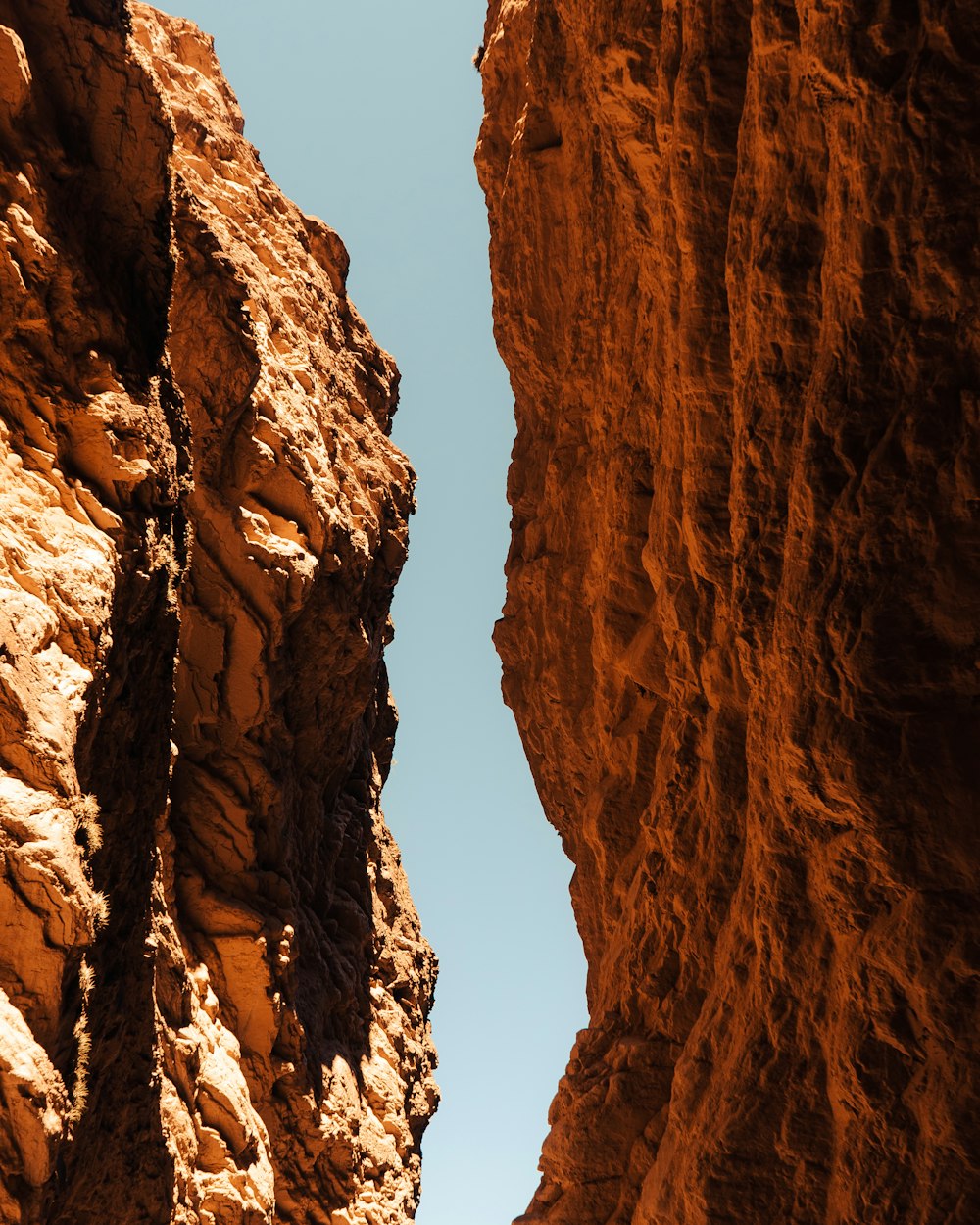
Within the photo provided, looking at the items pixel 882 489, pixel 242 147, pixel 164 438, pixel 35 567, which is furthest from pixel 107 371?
pixel 242 147

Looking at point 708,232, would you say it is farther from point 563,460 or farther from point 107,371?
point 563,460

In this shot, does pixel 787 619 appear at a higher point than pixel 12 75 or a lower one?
lower

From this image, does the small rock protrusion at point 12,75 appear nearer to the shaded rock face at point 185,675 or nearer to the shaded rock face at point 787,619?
the shaded rock face at point 185,675

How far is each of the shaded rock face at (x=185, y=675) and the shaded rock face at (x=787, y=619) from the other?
175 inches

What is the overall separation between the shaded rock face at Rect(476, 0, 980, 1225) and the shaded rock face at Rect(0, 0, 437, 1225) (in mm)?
4450

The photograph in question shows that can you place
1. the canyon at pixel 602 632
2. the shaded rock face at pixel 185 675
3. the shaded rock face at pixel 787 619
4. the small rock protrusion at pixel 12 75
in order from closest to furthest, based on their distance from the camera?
the shaded rock face at pixel 787 619
the canyon at pixel 602 632
the shaded rock face at pixel 185 675
the small rock protrusion at pixel 12 75

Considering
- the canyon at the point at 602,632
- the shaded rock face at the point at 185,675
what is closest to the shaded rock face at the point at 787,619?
the canyon at the point at 602,632

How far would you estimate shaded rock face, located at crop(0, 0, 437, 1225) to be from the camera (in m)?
8.20

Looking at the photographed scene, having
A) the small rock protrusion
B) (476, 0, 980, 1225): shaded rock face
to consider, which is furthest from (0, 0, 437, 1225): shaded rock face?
(476, 0, 980, 1225): shaded rock face

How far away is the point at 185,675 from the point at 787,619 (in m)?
9.53

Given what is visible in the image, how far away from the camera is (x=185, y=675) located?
15.7 meters

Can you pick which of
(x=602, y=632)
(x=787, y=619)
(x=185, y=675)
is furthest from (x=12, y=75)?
(x=602, y=632)

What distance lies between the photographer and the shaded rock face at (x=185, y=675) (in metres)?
8.20

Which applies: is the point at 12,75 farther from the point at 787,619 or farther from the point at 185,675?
the point at 185,675
